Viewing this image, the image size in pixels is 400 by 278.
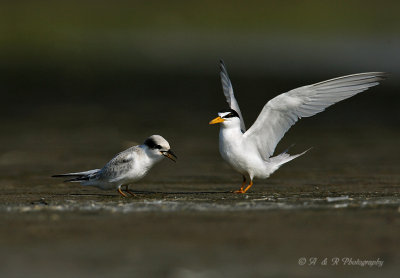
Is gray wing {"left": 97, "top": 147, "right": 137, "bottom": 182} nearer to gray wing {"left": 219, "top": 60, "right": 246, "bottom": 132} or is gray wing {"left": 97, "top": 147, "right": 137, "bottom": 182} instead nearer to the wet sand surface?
the wet sand surface

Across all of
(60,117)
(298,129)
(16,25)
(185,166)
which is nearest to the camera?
(185,166)

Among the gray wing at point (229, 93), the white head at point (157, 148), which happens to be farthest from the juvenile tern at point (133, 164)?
the gray wing at point (229, 93)

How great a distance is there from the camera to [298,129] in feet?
49.7

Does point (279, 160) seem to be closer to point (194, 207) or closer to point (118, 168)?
point (118, 168)

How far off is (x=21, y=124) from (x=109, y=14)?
61.8 feet

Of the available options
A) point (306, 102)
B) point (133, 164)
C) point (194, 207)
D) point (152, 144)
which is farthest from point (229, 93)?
point (194, 207)

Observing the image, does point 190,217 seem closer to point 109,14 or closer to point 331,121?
point 331,121

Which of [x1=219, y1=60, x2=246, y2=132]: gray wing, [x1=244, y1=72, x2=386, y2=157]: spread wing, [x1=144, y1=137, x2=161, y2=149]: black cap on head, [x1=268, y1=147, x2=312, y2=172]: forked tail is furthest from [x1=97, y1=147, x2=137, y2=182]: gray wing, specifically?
[x1=219, y1=60, x2=246, y2=132]: gray wing

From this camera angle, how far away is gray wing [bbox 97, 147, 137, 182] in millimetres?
8961

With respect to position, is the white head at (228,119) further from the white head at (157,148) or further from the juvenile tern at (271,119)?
the white head at (157,148)

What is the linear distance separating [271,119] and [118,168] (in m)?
1.74

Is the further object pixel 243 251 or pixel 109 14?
pixel 109 14

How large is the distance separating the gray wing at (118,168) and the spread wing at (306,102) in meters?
1.31

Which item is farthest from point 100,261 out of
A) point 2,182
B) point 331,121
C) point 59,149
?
point 331,121
